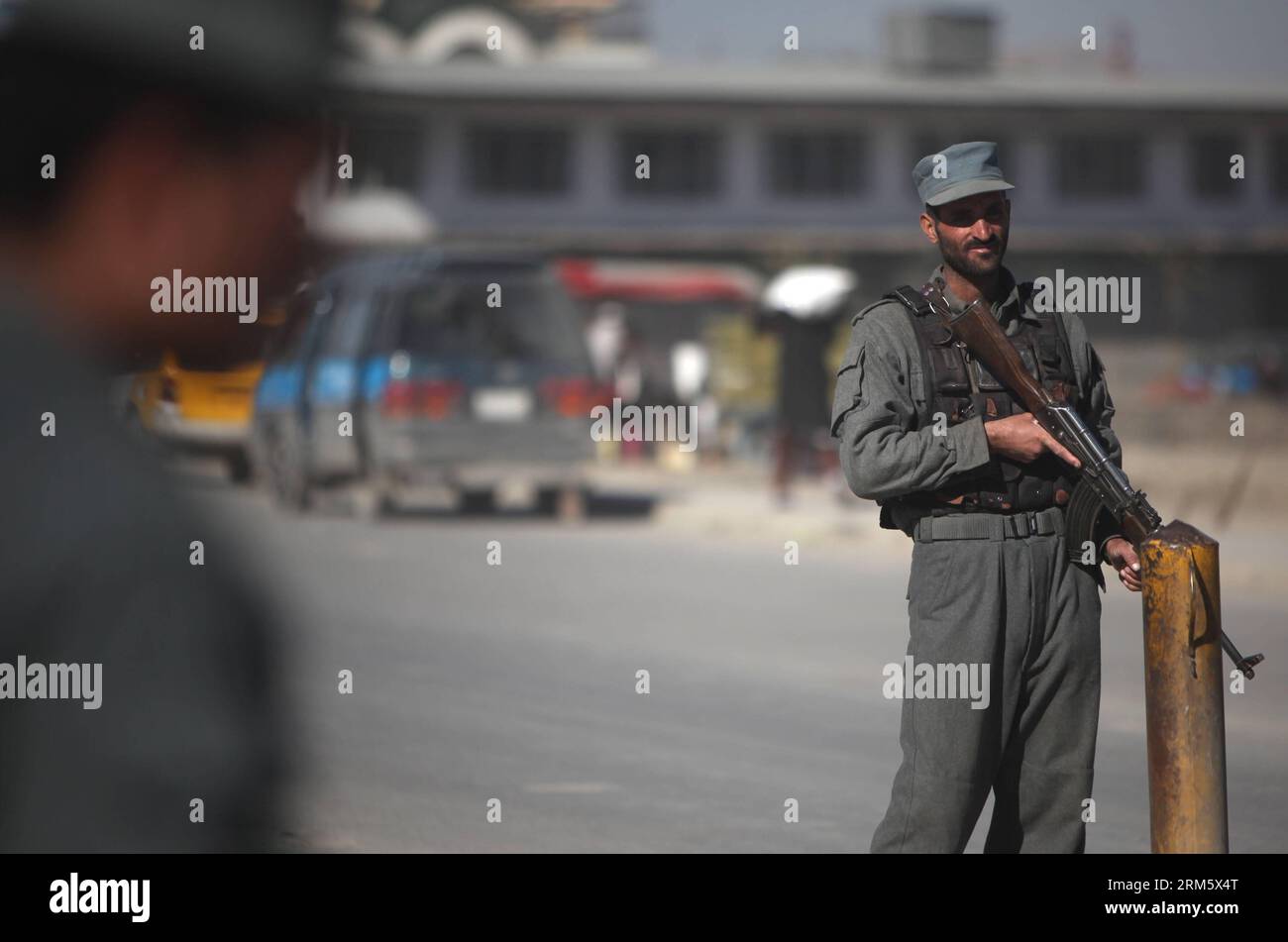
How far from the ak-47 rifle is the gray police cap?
0.76ft

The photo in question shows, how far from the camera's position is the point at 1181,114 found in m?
54.0

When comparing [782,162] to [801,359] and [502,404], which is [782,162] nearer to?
[801,359]

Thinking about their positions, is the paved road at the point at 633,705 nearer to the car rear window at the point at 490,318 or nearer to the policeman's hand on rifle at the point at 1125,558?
the policeman's hand on rifle at the point at 1125,558

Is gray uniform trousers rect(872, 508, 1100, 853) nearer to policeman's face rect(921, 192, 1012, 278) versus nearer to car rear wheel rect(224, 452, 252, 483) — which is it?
policeman's face rect(921, 192, 1012, 278)

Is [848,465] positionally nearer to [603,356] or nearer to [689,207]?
[603,356]

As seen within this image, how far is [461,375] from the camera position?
19.3m

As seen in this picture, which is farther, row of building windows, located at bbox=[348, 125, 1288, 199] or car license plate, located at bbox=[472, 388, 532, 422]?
row of building windows, located at bbox=[348, 125, 1288, 199]

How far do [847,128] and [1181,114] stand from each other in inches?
329

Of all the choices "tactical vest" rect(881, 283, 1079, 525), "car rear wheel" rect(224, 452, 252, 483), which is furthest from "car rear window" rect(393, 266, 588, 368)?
"tactical vest" rect(881, 283, 1079, 525)

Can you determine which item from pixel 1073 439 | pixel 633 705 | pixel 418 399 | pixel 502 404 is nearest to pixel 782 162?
pixel 502 404

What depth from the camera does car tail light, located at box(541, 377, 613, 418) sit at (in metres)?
19.4

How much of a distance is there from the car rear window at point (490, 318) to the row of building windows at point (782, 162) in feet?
108

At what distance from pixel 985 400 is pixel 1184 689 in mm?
705

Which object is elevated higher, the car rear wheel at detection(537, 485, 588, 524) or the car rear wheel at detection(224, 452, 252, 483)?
the car rear wheel at detection(224, 452, 252, 483)
